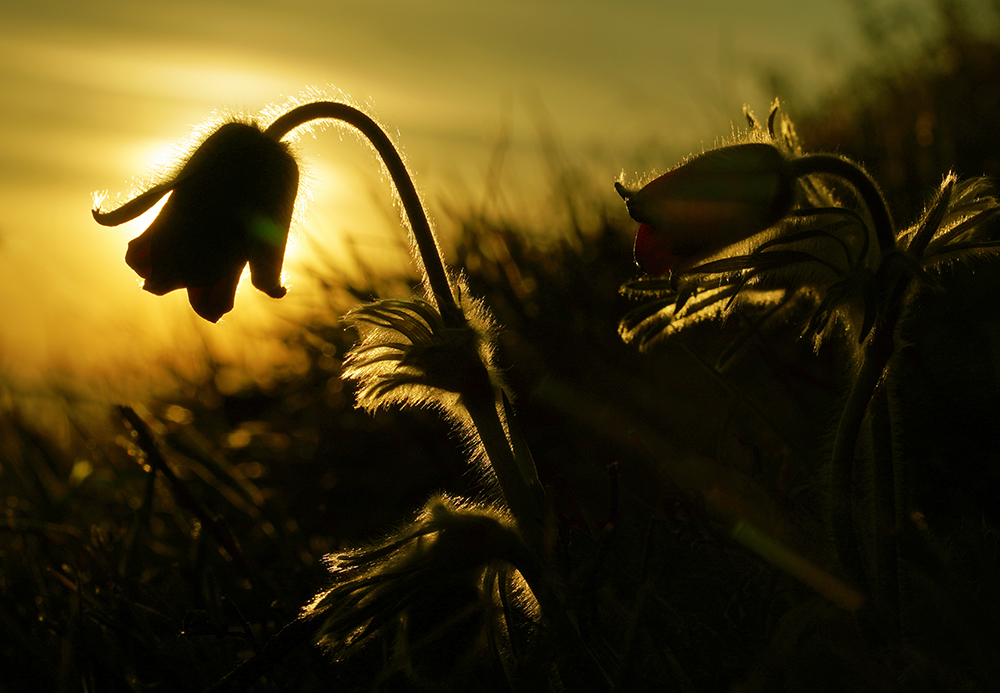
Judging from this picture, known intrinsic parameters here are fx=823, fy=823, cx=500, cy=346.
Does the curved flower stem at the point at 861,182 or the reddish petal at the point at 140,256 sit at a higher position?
the reddish petal at the point at 140,256

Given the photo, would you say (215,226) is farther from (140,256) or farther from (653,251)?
(653,251)

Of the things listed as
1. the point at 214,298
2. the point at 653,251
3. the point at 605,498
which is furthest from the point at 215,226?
the point at 605,498

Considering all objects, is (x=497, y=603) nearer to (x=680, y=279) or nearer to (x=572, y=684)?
(x=572, y=684)

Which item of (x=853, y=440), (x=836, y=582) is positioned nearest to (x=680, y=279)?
(x=853, y=440)

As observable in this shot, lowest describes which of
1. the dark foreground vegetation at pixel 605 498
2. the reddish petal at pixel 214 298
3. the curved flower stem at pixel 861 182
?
the dark foreground vegetation at pixel 605 498

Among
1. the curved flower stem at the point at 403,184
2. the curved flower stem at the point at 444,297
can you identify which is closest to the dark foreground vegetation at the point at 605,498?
the curved flower stem at the point at 444,297

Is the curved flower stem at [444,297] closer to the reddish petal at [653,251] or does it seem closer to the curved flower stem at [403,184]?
the curved flower stem at [403,184]

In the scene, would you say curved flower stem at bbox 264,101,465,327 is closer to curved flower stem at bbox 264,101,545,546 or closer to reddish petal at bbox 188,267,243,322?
curved flower stem at bbox 264,101,545,546
